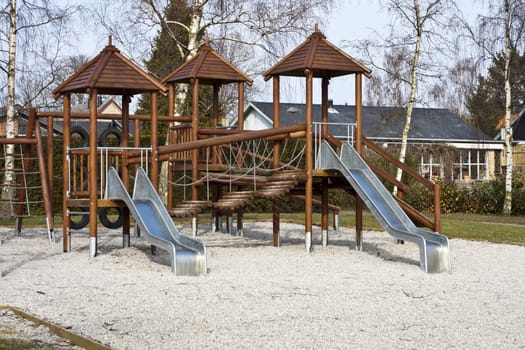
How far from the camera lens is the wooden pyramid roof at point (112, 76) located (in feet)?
40.8

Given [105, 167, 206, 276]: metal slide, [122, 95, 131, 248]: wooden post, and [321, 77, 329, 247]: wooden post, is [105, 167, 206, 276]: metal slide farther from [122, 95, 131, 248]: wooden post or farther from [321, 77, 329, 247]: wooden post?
[321, 77, 329, 247]: wooden post

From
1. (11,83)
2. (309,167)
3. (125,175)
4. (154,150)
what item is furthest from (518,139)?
(154,150)

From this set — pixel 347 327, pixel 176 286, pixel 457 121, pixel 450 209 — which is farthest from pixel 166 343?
pixel 457 121

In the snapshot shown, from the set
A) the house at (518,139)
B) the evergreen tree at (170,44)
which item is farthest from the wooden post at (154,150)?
the house at (518,139)

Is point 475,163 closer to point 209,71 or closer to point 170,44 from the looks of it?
point 170,44

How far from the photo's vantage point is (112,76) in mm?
12484

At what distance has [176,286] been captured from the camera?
912 cm

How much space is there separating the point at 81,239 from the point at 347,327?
10.1 m

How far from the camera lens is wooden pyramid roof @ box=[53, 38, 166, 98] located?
489 inches

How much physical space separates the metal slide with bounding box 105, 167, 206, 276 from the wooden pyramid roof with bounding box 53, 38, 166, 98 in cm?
133

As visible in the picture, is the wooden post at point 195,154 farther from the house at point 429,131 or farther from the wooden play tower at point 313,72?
the house at point 429,131

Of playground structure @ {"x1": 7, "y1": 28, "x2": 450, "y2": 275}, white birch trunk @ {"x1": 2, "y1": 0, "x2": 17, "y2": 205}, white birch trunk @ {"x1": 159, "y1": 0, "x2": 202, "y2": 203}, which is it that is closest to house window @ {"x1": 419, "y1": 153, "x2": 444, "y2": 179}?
white birch trunk @ {"x1": 159, "y1": 0, "x2": 202, "y2": 203}

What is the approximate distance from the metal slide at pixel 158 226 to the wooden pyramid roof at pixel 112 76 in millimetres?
1328

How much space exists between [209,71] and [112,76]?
389cm
